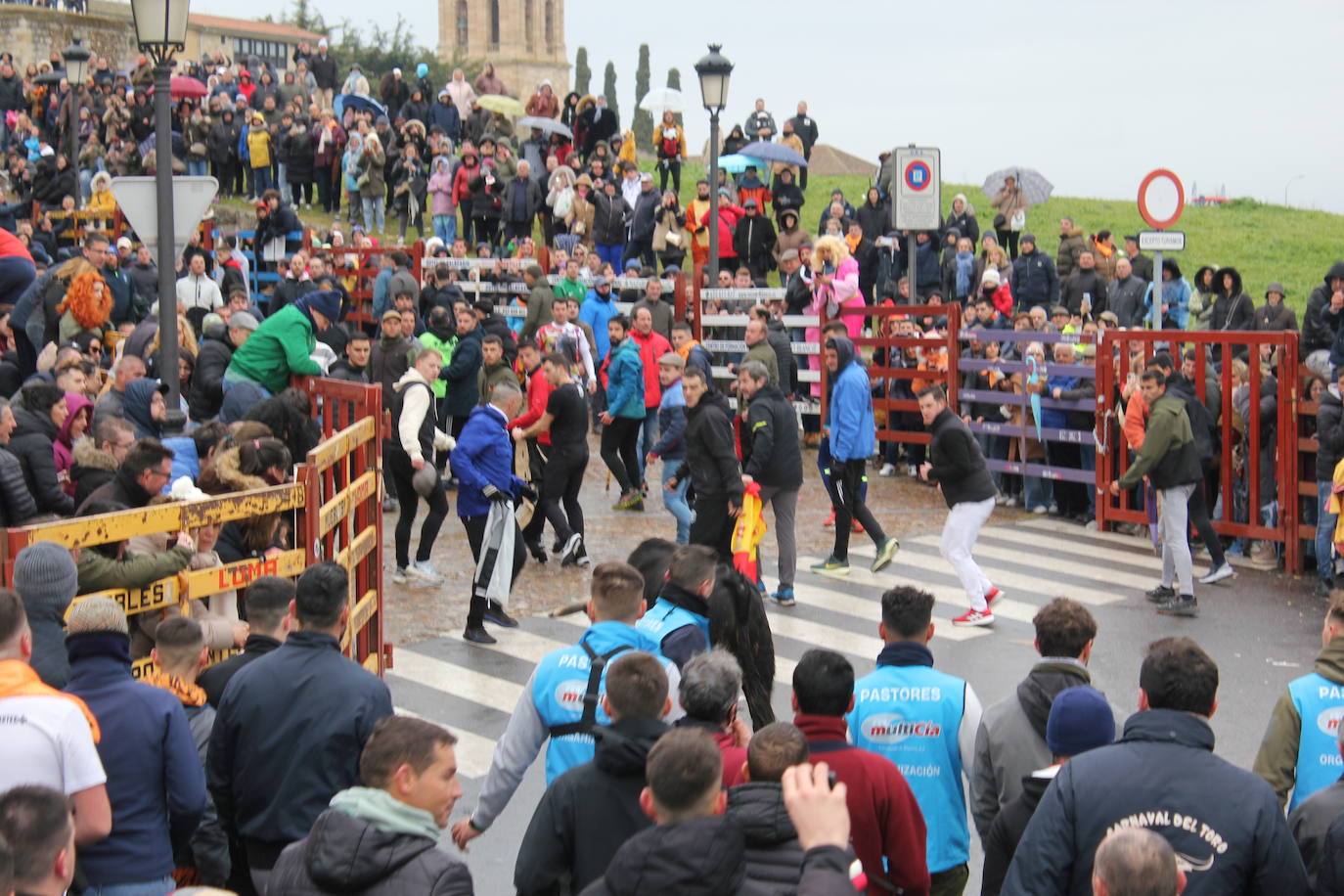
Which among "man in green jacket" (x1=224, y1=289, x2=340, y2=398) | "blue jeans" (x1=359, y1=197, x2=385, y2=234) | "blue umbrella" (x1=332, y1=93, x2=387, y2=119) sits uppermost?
"blue umbrella" (x1=332, y1=93, x2=387, y2=119)

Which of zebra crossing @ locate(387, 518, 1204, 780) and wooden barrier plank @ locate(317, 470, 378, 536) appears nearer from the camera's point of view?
wooden barrier plank @ locate(317, 470, 378, 536)

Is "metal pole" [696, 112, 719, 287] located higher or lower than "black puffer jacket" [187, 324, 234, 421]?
higher

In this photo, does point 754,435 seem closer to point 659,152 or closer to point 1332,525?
point 1332,525

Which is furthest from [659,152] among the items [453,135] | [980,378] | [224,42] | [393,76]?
[224,42]

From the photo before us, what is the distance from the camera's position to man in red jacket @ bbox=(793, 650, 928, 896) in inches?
191

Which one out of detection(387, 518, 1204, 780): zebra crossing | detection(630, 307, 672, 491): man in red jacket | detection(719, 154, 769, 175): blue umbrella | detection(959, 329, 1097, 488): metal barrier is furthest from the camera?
detection(719, 154, 769, 175): blue umbrella

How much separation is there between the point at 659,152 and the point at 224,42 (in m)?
59.1

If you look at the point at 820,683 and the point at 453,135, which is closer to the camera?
the point at 820,683

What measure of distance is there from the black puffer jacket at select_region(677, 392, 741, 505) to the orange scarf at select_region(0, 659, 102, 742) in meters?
7.35

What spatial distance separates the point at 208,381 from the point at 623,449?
15.8ft

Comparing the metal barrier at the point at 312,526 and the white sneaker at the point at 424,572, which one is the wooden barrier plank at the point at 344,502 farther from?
the white sneaker at the point at 424,572

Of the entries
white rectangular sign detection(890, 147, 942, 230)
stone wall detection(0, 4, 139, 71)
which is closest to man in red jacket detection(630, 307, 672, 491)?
white rectangular sign detection(890, 147, 942, 230)

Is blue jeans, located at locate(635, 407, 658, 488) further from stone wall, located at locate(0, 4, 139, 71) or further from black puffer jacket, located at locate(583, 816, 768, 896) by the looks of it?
stone wall, located at locate(0, 4, 139, 71)

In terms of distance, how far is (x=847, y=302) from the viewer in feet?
64.5
